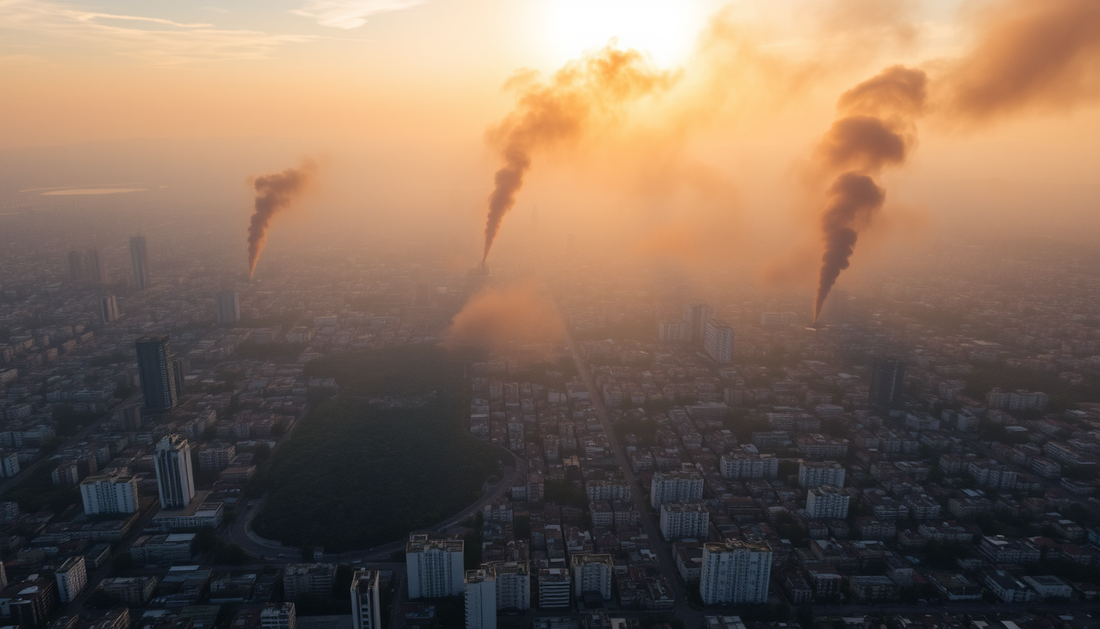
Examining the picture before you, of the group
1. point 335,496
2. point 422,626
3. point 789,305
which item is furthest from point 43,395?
point 789,305

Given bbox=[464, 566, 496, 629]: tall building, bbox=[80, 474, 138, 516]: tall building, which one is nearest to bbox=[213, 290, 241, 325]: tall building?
bbox=[80, 474, 138, 516]: tall building

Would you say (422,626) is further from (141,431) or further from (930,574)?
(141,431)

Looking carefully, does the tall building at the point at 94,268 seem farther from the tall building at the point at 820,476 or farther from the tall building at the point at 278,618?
the tall building at the point at 820,476

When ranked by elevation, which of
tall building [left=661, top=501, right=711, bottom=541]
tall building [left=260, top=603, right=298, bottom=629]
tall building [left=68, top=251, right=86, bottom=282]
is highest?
tall building [left=68, top=251, right=86, bottom=282]

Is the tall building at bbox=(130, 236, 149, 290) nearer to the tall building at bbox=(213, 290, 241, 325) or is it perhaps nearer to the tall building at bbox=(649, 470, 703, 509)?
the tall building at bbox=(213, 290, 241, 325)

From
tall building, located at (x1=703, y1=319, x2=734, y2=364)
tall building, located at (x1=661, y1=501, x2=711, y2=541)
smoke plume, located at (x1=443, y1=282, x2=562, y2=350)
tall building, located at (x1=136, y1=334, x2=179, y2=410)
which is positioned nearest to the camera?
tall building, located at (x1=661, y1=501, x2=711, y2=541)

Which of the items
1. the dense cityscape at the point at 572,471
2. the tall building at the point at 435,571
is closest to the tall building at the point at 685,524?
the dense cityscape at the point at 572,471
